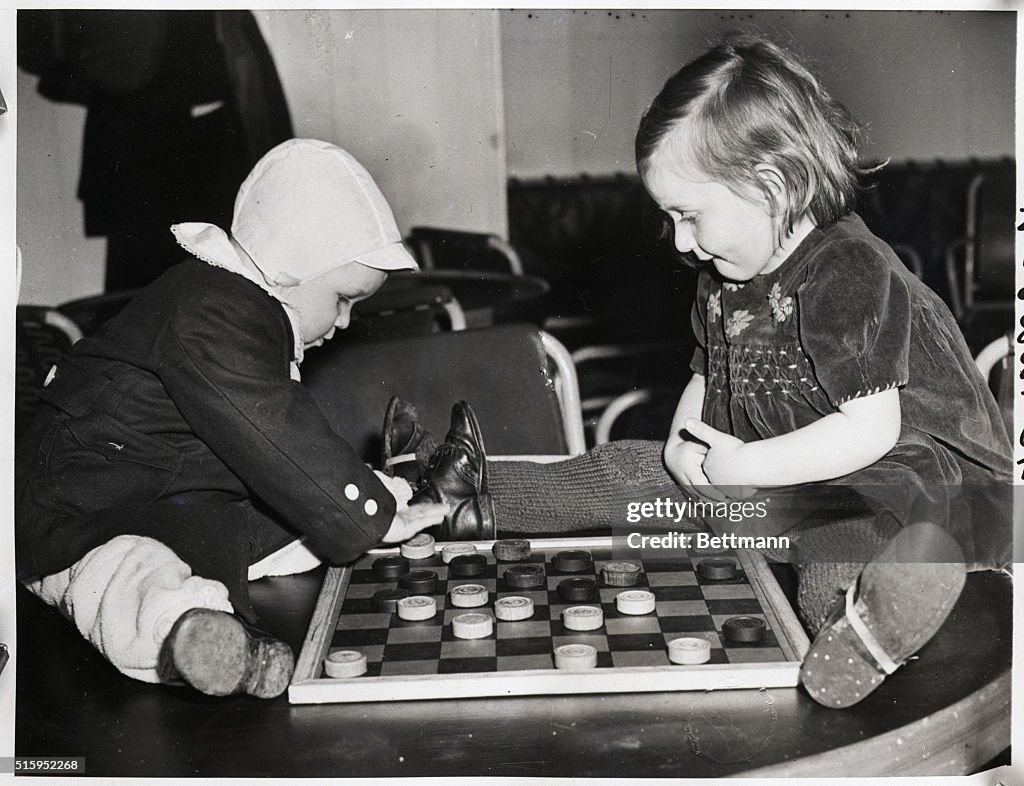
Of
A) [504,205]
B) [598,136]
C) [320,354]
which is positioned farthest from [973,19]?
[320,354]

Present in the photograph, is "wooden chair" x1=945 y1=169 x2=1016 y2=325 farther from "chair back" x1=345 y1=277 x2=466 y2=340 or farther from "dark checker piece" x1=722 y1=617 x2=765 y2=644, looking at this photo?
"chair back" x1=345 y1=277 x2=466 y2=340

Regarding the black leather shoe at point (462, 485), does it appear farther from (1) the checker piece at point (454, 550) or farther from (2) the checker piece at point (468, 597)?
(2) the checker piece at point (468, 597)

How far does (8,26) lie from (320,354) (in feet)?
1.43

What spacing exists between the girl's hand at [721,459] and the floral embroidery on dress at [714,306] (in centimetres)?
11

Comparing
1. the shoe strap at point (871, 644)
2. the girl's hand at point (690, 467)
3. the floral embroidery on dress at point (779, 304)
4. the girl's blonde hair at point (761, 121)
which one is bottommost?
the shoe strap at point (871, 644)

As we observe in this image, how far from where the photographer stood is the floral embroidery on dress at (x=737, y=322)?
984 mm

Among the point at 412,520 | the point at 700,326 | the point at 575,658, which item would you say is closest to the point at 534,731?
the point at 575,658

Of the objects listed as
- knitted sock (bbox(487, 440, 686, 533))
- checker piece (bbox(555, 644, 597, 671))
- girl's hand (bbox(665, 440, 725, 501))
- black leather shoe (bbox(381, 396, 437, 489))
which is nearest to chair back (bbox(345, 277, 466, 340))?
black leather shoe (bbox(381, 396, 437, 489))

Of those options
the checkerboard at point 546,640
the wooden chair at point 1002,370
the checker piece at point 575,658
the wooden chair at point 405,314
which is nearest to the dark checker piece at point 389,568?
the checkerboard at point 546,640

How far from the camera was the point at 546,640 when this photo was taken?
2.58 ft

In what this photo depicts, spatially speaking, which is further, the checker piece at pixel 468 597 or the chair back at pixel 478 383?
the chair back at pixel 478 383

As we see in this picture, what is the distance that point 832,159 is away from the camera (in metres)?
0.94

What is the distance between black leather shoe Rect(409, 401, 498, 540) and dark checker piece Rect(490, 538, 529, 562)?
58mm

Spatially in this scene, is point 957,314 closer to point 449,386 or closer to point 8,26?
point 449,386
